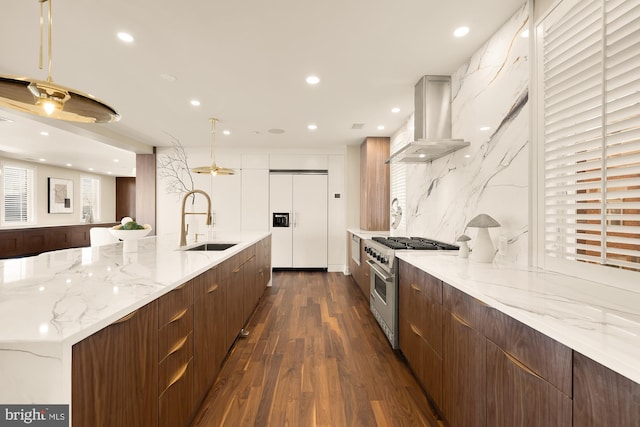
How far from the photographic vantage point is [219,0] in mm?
1782

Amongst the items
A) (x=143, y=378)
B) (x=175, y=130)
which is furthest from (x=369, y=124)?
(x=143, y=378)

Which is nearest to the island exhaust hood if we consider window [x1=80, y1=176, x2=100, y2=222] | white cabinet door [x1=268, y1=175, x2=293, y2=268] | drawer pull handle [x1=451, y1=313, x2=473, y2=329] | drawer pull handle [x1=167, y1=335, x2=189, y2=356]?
drawer pull handle [x1=451, y1=313, x2=473, y2=329]

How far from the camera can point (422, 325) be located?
1.86 meters

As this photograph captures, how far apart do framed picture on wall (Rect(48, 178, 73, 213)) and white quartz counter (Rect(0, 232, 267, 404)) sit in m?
8.80

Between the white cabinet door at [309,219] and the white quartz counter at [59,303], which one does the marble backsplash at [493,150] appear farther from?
the white cabinet door at [309,219]

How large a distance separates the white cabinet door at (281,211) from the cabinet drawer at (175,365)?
14.0 ft

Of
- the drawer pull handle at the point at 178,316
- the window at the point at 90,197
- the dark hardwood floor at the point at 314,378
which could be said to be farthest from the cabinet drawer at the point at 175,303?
the window at the point at 90,197

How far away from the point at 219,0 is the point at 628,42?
2090mm

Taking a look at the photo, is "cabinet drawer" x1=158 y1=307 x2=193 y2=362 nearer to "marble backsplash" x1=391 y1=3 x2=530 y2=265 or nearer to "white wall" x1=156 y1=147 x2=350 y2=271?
"marble backsplash" x1=391 y1=3 x2=530 y2=265

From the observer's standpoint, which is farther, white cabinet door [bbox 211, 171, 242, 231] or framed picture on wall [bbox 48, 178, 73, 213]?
framed picture on wall [bbox 48, 178, 73, 213]

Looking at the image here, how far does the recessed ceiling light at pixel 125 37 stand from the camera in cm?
212

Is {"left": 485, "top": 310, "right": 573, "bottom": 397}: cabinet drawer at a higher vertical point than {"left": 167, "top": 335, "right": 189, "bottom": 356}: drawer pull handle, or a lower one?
higher

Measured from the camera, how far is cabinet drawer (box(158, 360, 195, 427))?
1217 mm

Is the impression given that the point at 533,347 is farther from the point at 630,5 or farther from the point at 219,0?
the point at 219,0
